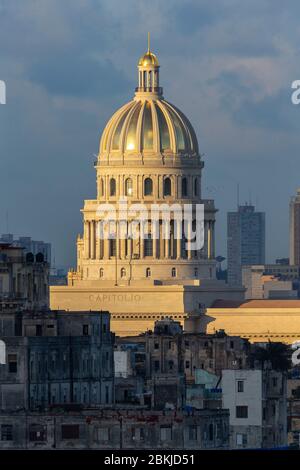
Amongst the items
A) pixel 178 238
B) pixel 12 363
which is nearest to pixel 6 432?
pixel 12 363

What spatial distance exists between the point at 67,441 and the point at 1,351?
10.00 meters

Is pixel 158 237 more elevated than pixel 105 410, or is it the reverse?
pixel 158 237

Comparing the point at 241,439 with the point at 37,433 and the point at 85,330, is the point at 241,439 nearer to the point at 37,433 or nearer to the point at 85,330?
the point at 85,330

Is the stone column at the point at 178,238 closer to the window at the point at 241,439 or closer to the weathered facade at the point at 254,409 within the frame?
the weathered facade at the point at 254,409

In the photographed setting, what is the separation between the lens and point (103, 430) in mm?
78438

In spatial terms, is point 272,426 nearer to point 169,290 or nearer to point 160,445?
point 160,445

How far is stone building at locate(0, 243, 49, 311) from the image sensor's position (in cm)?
10731

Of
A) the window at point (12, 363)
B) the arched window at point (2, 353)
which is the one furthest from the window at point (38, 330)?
the arched window at point (2, 353)

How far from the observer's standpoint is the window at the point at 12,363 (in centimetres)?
8756

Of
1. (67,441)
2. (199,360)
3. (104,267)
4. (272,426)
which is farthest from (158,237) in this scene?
(67,441)

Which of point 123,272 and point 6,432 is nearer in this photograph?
point 6,432

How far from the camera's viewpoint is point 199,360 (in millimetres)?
124062

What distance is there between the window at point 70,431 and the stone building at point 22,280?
22177 mm

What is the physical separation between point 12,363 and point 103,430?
9808mm
